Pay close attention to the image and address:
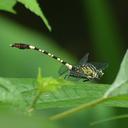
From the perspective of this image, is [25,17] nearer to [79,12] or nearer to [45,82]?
[79,12]

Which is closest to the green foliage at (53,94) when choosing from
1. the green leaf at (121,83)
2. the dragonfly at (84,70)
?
the green leaf at (121,83)

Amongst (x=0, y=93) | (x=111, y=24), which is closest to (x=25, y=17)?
(x=111, y=24)

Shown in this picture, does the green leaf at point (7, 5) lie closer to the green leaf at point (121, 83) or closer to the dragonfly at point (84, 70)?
the dragonfly at point (84, 70)

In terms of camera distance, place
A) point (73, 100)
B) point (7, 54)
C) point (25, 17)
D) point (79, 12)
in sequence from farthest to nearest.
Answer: point (79, 12) < point (25, 17) < point (7, 54) < point (73, 100)

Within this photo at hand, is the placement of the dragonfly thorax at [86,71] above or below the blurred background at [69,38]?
below

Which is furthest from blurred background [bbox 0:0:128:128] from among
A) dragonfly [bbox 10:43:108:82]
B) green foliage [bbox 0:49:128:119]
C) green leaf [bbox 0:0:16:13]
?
green foliage [bbox 0:49:128:119]

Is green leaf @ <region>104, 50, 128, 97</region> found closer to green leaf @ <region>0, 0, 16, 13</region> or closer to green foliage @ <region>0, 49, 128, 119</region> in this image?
green foliage @ <region>0, 49, 128, 119</region>
